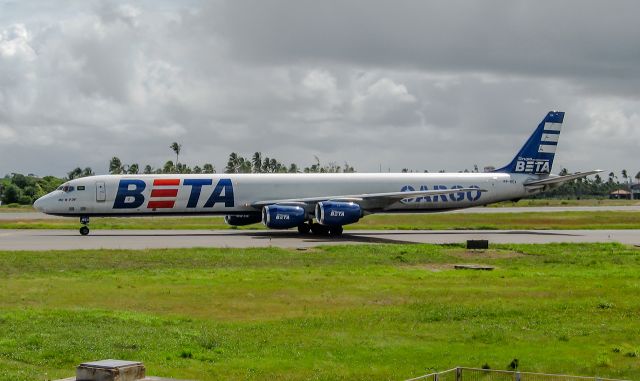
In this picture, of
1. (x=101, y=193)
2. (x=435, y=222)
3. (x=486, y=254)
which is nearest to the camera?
(x=486, y=254)

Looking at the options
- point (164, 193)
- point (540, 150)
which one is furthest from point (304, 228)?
point (540, 150)

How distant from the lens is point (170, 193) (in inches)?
1988

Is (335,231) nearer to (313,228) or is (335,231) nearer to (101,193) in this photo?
(313,228)

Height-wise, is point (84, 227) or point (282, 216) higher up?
point (282, 216)

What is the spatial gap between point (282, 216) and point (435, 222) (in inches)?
937

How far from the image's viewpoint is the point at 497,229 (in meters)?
60.3

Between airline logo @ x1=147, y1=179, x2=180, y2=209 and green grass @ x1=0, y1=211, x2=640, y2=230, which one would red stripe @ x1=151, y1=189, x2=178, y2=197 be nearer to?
airline logo @ x1=147, y1=179, x2=180, y2=209

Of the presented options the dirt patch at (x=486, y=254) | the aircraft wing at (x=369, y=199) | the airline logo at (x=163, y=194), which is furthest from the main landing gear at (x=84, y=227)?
the dirt patch at (x=486, y=254)

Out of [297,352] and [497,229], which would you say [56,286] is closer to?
[297,352]

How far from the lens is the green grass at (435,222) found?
202 feet

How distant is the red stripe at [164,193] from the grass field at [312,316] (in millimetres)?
14769

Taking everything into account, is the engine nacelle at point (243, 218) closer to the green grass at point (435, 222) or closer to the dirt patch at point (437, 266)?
the green grass at point (435, 222)

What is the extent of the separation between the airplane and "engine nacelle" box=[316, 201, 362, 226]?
0.19 feet

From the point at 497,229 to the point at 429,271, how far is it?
97.5 ft
